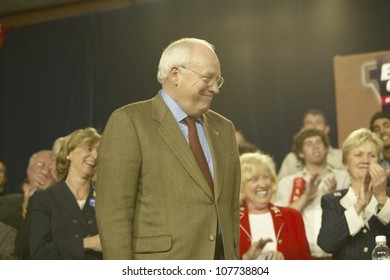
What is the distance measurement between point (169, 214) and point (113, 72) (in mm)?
1161

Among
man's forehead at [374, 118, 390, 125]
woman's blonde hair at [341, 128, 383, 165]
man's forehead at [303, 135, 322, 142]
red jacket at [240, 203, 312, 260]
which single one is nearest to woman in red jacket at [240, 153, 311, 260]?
red jacket at [240, 203, 312, 260]

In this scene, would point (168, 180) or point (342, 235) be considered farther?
point (342, 235)

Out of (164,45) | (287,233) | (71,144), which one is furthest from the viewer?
(164,45)

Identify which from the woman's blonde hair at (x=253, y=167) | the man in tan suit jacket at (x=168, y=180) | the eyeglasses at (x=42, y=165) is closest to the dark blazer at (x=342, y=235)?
the woman's blonde hair at (x=253, y=167)

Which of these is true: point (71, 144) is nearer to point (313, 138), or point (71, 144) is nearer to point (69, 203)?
point (69, 203)

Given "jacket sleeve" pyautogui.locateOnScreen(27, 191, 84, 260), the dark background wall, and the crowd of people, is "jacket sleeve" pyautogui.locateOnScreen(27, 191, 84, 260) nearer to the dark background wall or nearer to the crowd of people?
the crowd of people

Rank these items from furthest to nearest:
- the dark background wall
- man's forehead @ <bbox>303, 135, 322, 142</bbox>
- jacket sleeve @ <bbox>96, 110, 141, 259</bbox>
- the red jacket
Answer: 1. man's forehead @ <bbox>303, 135, 322, 142</bbox>
2. the dark background wall
3. the red jacket
4. jacket sleeve @ <bbox>96, 110, 141, 259</bbox>

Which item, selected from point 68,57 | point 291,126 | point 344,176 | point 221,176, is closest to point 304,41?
point 291,126

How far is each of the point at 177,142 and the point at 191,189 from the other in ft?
0.44

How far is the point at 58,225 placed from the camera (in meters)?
2.32

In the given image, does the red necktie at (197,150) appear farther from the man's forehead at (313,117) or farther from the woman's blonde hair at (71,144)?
the man's forehead at (313,117)

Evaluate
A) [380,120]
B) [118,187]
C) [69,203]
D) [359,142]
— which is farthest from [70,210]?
[380,120]

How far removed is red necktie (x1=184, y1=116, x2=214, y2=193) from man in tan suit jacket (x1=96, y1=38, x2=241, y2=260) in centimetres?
2

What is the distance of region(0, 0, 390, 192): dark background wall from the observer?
277 centimetres
